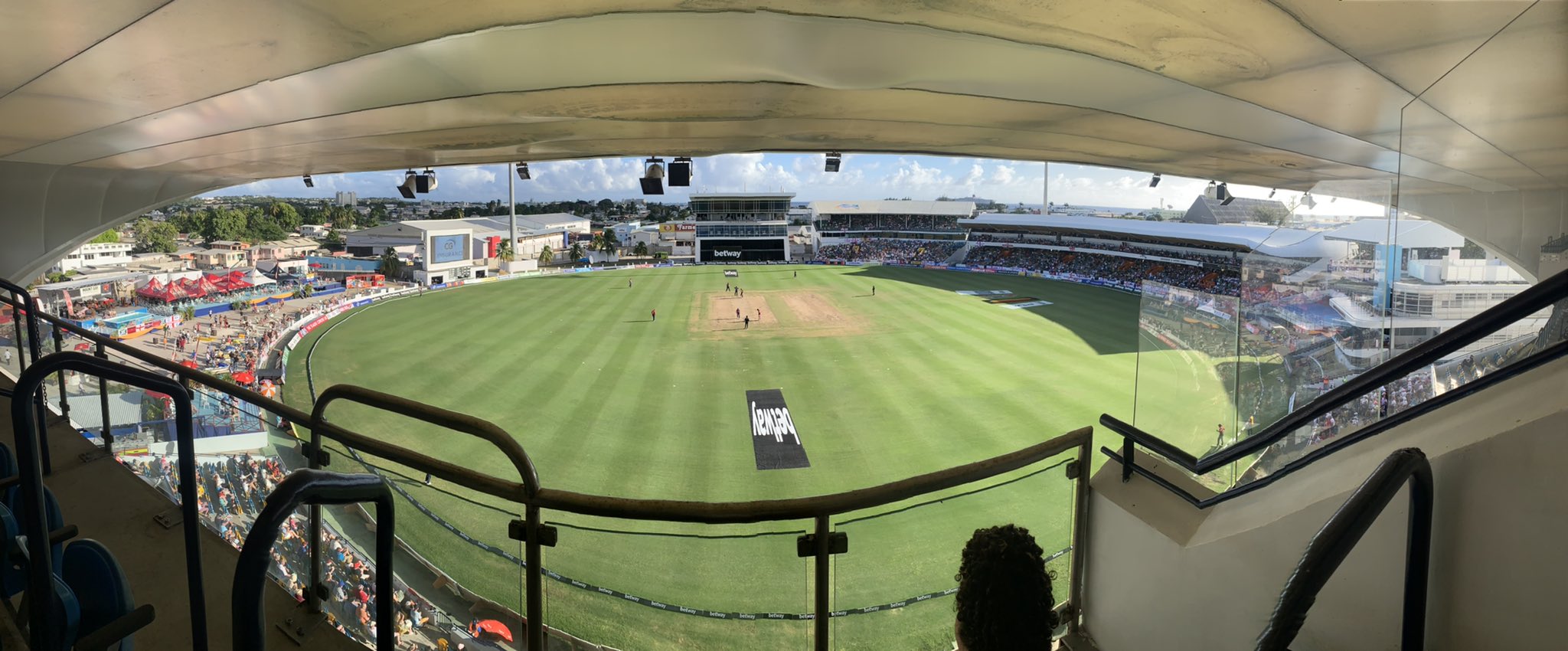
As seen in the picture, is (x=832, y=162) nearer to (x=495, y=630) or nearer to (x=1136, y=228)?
(x=495, y=630)

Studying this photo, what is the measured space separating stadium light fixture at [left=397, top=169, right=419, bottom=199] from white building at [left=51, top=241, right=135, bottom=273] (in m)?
45.2

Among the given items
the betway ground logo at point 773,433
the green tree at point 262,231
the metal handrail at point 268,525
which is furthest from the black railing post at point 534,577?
the green tree at point 262,231

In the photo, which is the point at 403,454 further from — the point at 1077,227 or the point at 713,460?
the point at 1077,227

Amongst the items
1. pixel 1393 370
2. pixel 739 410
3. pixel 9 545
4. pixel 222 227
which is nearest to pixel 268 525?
pixel 9 545

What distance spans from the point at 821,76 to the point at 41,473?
3655mm

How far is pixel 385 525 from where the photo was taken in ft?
4.81

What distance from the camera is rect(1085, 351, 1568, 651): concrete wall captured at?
1.28 metres

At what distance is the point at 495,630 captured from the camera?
2.76 metres

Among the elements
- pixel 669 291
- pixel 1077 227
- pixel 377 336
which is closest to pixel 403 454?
pixel 377 336

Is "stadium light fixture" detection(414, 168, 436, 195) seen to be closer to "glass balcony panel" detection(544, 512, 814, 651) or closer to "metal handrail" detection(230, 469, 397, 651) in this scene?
"glass balcony panel" detection(544, 512, 814, 651)

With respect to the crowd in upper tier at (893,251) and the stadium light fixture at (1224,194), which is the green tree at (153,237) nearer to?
the crowd in upper tier at (893,251)

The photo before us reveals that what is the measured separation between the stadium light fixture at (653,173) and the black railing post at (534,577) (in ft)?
24.1

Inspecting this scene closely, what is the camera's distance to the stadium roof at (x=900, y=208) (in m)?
72.8

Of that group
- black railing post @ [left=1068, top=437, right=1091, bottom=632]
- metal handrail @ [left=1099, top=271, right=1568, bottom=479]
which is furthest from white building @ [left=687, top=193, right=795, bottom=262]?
metal handrail @ [left=1099, top=271, right=1568, bottom=479]
